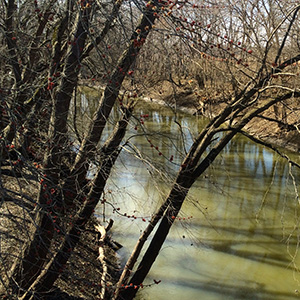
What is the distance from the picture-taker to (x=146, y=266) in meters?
4.74

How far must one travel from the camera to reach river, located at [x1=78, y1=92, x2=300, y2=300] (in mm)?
5949

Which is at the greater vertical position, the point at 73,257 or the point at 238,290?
the point at 73,257

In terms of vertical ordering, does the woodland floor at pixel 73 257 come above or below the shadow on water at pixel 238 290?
above

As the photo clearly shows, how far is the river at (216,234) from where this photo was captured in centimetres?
595

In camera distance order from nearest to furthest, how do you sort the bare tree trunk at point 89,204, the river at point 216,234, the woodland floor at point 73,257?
the bare tree trunk at point 89,204
the woodland floor at point 73,257
the river at point 216,234

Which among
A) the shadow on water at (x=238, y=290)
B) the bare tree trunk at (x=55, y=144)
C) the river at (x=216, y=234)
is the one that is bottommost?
the shadow on water at (x=238, y=290)

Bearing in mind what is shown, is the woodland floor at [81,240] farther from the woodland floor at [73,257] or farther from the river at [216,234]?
the river at [216,234]

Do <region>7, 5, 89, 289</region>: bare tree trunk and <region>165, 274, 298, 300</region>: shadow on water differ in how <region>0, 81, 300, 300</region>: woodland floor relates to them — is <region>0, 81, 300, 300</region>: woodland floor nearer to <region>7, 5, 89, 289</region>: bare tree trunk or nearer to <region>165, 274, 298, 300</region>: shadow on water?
<region>7, 5, 89, 289</region>: bare tree trunk

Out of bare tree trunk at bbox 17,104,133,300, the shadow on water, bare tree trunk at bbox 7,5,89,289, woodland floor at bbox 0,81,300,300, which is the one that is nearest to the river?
the shadow on water

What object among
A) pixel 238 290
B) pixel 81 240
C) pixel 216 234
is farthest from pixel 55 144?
pixel 216 234

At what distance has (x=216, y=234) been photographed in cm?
791

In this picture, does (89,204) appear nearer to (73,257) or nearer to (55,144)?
(73,257)

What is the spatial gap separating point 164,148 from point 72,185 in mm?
8528

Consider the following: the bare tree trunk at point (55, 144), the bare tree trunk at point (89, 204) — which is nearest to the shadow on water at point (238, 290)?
the bare tree trunk at point (89, 204)
